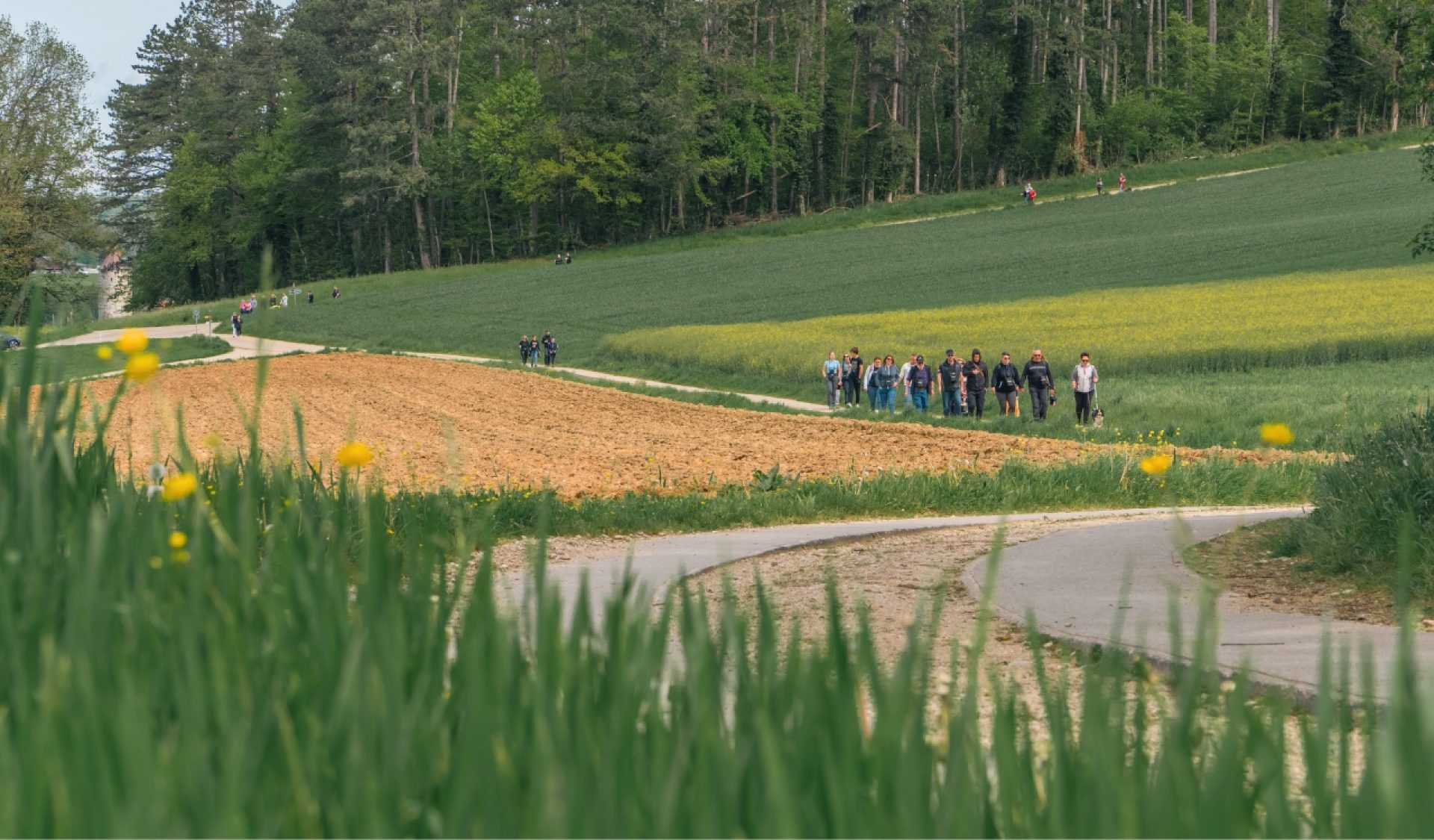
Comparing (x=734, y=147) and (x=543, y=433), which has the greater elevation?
(x=734, y=147)

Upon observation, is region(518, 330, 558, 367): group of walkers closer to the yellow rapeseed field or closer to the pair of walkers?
the yellow rapeseed field

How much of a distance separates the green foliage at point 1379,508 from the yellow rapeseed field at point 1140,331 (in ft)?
84.9

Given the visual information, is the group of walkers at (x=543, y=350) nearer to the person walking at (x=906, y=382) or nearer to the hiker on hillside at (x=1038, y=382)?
the person walking at (x=906, y=382)

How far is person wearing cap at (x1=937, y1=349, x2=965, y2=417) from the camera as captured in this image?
2933 cm

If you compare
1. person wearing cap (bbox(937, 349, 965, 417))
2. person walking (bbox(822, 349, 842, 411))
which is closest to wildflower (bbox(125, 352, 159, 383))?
person wearing cap (bbox(937, 349, 965, 417))

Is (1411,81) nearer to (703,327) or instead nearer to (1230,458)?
(1230,458)

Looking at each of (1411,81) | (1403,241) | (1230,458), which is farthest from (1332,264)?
(1411,81)

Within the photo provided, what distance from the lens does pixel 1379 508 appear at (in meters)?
9.10

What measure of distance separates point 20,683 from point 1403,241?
192 ft

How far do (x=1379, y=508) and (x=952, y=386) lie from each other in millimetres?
20332

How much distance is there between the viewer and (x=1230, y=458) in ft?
67.6

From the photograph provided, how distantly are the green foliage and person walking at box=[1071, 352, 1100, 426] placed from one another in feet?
54.6

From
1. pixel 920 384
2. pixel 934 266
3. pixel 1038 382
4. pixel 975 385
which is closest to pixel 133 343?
pixel 1038 382

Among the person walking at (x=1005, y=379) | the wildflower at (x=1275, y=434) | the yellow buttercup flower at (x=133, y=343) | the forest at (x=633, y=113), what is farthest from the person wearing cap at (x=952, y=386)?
the forest at (x=633, y=113)
